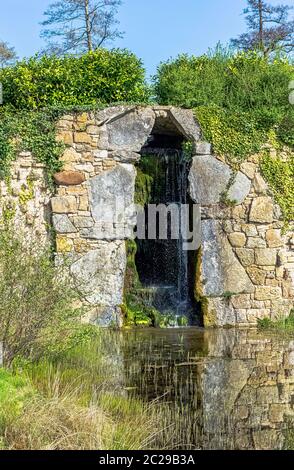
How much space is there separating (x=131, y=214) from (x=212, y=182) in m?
1.38

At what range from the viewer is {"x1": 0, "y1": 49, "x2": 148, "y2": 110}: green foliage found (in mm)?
10383

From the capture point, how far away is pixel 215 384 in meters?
6.39

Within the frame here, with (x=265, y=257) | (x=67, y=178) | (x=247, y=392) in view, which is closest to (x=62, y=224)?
(x=67, y=178)

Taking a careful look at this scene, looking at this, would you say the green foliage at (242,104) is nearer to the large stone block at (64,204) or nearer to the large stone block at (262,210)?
the large stone block at (262,210)

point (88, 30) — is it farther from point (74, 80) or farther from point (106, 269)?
point (106, 269)

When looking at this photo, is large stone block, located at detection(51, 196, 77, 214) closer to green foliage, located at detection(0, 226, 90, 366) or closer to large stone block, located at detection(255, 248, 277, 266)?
large stone block, located at detection(255, 248, 277, 266)

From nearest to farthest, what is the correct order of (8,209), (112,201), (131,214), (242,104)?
(8,209)
(112,201)
(131,214)
(242,104)

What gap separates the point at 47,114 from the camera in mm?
10086

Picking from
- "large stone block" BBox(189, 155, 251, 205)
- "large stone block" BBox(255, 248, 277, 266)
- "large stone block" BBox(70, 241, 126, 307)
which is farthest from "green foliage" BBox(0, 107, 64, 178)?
"large stone block" BBox(255, 248, 277, 266)

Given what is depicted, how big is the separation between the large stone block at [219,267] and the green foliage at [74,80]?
2.50m

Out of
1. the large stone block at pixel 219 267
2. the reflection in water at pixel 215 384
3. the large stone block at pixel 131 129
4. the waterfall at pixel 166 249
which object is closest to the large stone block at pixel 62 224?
the large stone block at pixel 131 129

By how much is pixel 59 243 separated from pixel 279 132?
3999mm

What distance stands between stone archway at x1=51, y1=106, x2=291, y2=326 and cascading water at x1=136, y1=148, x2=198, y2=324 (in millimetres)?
652

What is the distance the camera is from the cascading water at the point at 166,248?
1088 centimetres
